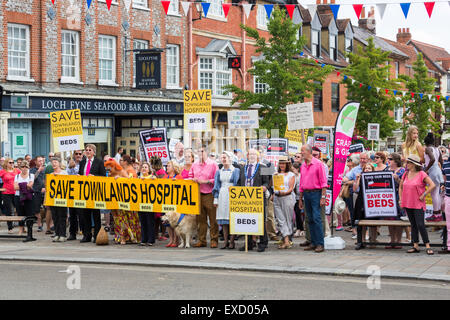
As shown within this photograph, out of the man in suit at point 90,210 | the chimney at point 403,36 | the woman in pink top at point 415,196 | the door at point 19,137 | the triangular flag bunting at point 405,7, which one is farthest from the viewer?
the chimney at point 403,36

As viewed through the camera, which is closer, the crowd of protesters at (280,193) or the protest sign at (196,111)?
the crowd of protesters at (280,193)

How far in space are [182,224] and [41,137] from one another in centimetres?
1310

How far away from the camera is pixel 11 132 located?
24.2m

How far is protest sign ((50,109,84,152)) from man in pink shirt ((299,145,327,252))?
585cm

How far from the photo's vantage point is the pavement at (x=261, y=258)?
10508 millimetres

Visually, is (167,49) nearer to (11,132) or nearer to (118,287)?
(11,132)

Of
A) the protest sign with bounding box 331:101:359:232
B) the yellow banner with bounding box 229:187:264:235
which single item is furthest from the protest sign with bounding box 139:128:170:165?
the protest sign with bounding box 331:101:359:232

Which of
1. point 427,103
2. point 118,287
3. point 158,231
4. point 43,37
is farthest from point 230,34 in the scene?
point 118,287

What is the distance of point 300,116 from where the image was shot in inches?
693

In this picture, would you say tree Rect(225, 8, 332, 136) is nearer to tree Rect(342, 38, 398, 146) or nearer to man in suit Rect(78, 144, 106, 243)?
tree Rect(342, 38, 398, 146)

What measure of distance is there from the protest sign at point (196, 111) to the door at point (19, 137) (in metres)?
9.09

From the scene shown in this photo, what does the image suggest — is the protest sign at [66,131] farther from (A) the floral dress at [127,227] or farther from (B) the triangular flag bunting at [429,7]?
(B) the triangular flag bunting at [429,7]

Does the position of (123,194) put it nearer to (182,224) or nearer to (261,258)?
(182,224)

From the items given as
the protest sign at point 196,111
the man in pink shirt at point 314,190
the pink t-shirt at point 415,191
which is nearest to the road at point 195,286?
the man in pink shirt at point 314,190
